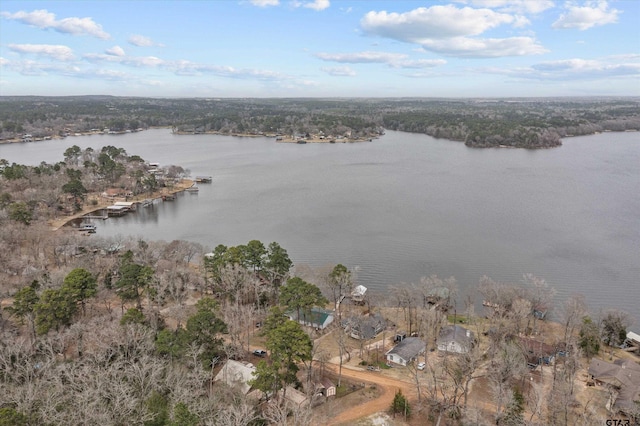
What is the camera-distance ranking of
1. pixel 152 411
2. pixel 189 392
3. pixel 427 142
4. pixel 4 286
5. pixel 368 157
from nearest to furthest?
pixel 152 411, pixel 189 392, pixel 4 286, pixel 368 157, pixel 427 142

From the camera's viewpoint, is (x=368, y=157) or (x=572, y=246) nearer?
(x=572, y=246)

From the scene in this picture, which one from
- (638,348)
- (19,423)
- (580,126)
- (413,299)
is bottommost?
(638,348)

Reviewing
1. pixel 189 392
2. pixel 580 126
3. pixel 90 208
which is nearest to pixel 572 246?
pixel 189 392

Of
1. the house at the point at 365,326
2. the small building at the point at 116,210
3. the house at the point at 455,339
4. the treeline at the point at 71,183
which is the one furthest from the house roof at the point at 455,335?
the small building at the point at 116,210

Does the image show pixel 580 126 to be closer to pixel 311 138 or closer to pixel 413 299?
pixel 311 138

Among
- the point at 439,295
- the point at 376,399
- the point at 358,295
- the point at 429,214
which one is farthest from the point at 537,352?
the point at 429,214

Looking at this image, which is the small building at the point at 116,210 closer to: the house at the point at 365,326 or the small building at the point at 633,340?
the house at the point at 365,326

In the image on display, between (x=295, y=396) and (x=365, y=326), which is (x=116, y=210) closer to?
(x=365, y=326)
